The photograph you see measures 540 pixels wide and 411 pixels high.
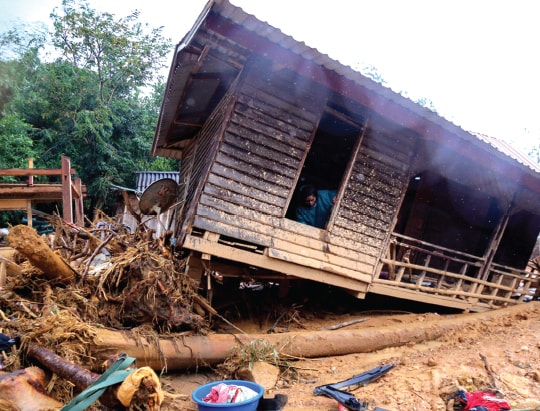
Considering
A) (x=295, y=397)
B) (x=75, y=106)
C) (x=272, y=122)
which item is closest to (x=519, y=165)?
(x=272, y=122)

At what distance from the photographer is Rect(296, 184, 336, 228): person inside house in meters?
7.10

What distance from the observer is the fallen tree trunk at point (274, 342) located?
15.6 feet

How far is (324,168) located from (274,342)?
564 centimetres

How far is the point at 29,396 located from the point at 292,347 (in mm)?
3407

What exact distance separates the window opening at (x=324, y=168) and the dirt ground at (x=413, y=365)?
1874 mm

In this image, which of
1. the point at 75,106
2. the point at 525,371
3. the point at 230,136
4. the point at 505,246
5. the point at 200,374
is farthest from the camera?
the point at 75,106

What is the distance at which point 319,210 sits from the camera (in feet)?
23.5

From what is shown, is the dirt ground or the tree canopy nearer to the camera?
the dirt ground

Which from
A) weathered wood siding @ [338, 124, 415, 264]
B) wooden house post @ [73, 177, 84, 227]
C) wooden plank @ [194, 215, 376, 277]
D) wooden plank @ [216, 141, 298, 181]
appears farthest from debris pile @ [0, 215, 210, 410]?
wooden house post @ [73, 177, 84, 227]

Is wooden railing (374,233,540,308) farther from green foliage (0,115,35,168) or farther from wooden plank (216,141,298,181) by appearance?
green foliage (0,115,35,168)

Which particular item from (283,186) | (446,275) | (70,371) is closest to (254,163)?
(283,186)

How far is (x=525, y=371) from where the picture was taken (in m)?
4.98

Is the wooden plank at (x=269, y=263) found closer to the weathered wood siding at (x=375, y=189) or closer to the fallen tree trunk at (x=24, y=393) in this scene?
the weathered wood siding at (x=375, y=189)

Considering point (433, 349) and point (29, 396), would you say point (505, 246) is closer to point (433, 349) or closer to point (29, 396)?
point (433, 349)
